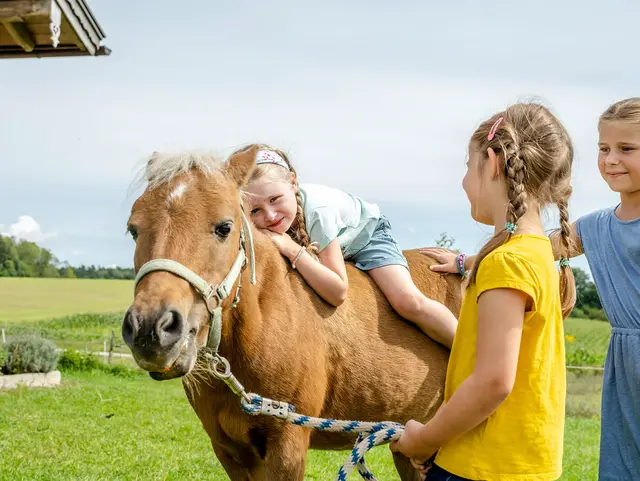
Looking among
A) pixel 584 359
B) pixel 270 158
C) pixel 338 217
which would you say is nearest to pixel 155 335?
pixel 270 158

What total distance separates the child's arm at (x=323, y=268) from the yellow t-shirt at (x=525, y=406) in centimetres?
149

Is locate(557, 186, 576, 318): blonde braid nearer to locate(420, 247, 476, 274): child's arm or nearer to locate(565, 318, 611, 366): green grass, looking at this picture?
locate(420, 247, 476, 274): child's arm

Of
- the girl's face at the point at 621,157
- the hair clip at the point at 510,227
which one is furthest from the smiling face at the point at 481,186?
the girl's face at the point at 621,157

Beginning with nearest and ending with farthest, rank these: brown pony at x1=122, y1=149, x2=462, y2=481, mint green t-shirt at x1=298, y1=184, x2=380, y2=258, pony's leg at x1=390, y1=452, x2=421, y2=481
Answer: brown pony at x1=122, y1=149, x2=462, y2=481 < mint green t-shirt at x1=298, y1=184, x2=380, y2=258 < pony's leg at x1=390, y1=452, x2=421, y2=481

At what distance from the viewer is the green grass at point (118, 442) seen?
24.4ft

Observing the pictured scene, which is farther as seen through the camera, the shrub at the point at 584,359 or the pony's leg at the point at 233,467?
the shrub at the point at 584,359

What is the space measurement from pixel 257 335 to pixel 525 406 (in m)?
1.46

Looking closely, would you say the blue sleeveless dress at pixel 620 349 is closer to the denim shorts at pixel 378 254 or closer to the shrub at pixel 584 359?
the denim shorts at pixel 378 254

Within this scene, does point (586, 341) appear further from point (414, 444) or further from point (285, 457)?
point (414, 444)

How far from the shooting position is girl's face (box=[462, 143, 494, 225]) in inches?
88.4

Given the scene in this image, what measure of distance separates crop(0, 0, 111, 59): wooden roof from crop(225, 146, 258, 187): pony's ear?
3402 millimetres

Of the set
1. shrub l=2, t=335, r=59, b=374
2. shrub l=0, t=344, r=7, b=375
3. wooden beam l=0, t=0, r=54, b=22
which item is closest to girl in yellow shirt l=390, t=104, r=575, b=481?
wooden beam l=0, t=0, r=54, b=22

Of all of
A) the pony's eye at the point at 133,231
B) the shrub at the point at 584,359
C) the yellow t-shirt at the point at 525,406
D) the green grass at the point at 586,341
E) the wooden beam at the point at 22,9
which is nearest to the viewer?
the yellow t-shirt at the point at 525,406

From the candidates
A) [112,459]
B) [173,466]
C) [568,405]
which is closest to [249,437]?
[173,466]
